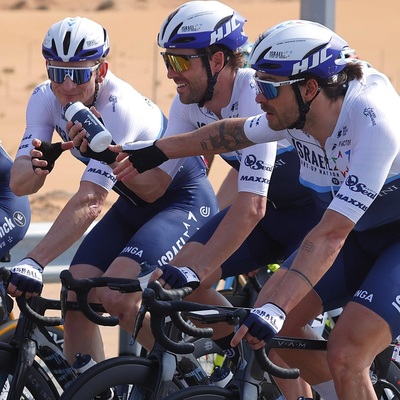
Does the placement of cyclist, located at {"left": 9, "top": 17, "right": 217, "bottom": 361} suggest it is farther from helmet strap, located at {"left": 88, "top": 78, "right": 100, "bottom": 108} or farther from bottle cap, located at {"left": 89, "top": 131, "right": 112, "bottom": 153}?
bottle cap, located at {"left": 89, "top": 131, "right": 112, "bottom": 153}

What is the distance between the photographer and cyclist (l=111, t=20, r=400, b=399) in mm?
4824

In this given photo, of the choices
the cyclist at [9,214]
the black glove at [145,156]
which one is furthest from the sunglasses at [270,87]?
the cyclist at [9,214]

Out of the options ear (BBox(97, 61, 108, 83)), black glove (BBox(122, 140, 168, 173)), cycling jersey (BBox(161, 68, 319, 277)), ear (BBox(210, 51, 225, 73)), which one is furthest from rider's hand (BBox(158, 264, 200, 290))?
ear (BBox(97, 61, 108, 83))

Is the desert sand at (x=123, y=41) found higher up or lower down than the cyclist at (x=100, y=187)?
lower down

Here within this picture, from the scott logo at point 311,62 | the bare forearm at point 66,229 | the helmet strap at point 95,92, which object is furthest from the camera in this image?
the helmet strap at point 95,92

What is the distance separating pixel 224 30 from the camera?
240 inches

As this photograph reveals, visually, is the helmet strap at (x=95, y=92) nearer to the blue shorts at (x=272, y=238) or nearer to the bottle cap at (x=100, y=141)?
the bottle cap at (x=100, y=141)

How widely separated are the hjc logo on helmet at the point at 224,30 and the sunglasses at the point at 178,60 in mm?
99

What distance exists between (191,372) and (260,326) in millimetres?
1051

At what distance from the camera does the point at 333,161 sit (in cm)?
523

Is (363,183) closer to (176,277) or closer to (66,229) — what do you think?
(176,277)

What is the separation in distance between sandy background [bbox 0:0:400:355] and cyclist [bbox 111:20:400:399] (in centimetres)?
948

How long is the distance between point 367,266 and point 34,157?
5.85 feet

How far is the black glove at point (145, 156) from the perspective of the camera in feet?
18.1
